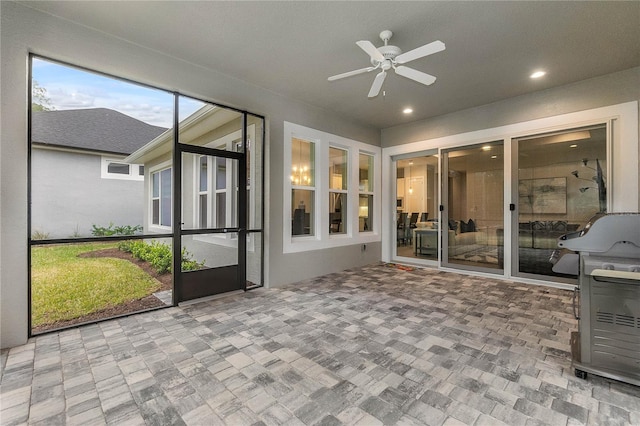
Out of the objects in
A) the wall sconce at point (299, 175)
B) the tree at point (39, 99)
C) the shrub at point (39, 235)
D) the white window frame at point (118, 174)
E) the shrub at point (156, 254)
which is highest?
the tree at point (39, 99)

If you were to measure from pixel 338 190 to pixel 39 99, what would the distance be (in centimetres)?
430

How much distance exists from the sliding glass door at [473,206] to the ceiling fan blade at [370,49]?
3.40 metres

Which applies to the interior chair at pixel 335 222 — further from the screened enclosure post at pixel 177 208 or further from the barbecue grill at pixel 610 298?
the barbecue grill at pixel 610 298

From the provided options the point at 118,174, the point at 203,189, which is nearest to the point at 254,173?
the point at 203,189

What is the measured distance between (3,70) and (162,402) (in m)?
3.13

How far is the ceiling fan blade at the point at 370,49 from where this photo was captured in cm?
249

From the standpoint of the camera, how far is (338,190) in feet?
18.5

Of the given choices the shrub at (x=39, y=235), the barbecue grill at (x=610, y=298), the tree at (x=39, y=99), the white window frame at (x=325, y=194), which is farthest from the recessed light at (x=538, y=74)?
the shrub at (x=39, y=235)

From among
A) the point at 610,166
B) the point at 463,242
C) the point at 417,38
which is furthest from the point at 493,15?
the point at 463,242

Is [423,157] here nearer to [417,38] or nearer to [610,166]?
[610,166]

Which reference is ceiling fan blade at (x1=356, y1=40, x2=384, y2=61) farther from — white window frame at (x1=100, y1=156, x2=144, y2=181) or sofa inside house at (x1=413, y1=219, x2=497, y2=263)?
sofa inside house at (x1=413, y1=219, x2=497, y2=263)

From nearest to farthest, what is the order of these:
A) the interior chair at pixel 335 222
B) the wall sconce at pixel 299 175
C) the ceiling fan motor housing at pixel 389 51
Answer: the ceiling fan motor housing at pixel 389 51
the wall sconce at pixel 299 175
the interior chair at pixel 335 222

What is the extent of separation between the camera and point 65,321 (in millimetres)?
3254

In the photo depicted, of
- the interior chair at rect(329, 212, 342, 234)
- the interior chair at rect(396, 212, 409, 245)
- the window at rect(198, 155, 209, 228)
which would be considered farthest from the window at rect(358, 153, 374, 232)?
the window at rect(198, 155, 209, 228)
